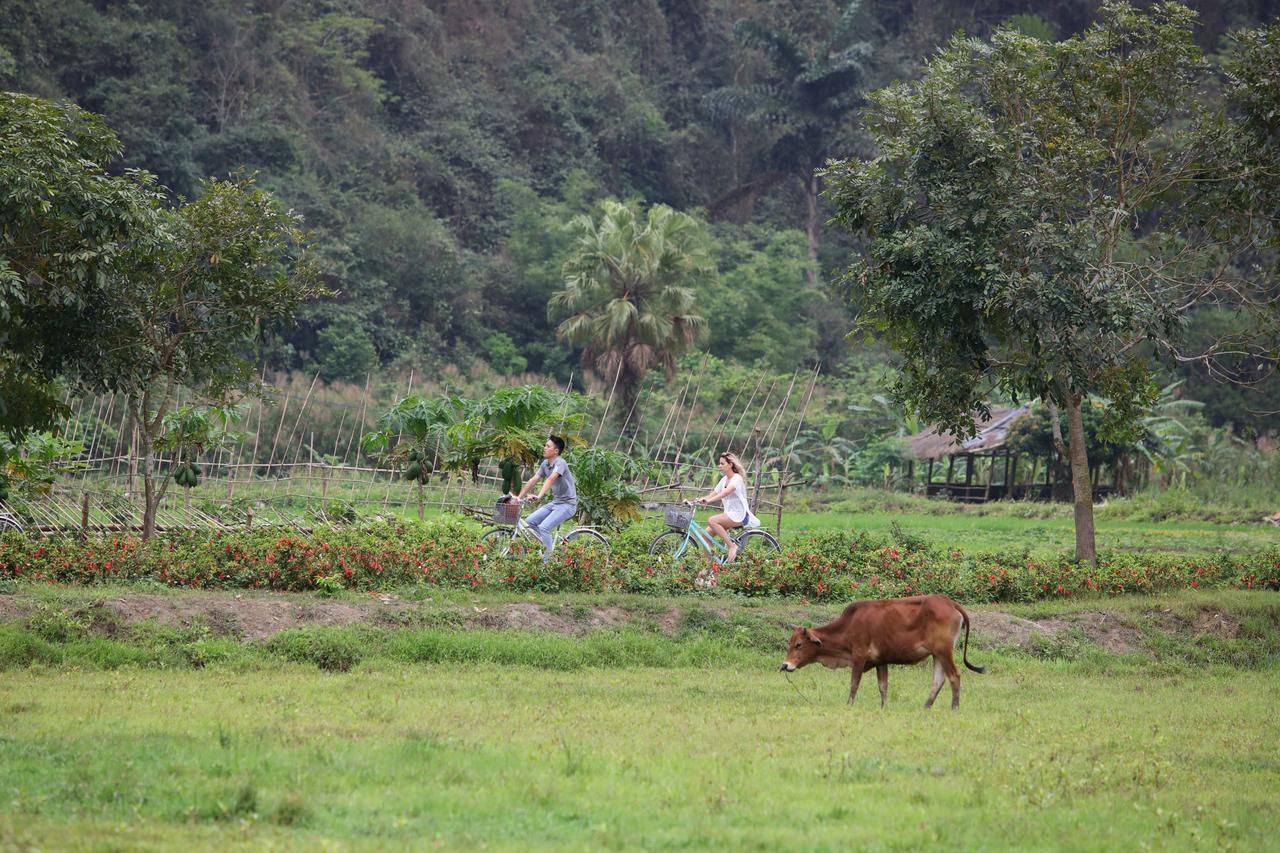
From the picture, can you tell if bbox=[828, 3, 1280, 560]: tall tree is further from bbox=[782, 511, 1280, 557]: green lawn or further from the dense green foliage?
the dense green foliage

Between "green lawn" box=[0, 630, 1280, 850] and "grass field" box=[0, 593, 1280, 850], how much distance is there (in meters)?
0.02

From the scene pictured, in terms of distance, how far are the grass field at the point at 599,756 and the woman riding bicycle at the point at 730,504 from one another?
3.77m

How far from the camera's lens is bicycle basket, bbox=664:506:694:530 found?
661 inches

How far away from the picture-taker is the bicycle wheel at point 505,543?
15.9 metres

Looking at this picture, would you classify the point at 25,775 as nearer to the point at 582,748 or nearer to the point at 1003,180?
the point at 582,748

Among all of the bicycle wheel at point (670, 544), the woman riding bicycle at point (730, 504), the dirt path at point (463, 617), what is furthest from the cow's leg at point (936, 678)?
the bicycle wheel at point (670, 544)

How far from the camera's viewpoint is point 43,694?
1052 cm

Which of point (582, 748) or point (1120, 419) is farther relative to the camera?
point (1120, 419)

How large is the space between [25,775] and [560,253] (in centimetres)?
4638

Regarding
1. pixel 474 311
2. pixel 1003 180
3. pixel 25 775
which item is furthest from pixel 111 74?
pixel 25 775

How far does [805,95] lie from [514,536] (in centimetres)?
4863

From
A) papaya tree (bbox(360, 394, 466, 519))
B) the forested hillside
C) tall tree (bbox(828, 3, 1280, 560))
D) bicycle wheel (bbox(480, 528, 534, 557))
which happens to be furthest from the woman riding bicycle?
the forested hillside

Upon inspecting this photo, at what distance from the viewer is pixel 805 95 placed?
202 feet

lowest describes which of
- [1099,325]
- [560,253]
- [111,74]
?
[1099,325]
